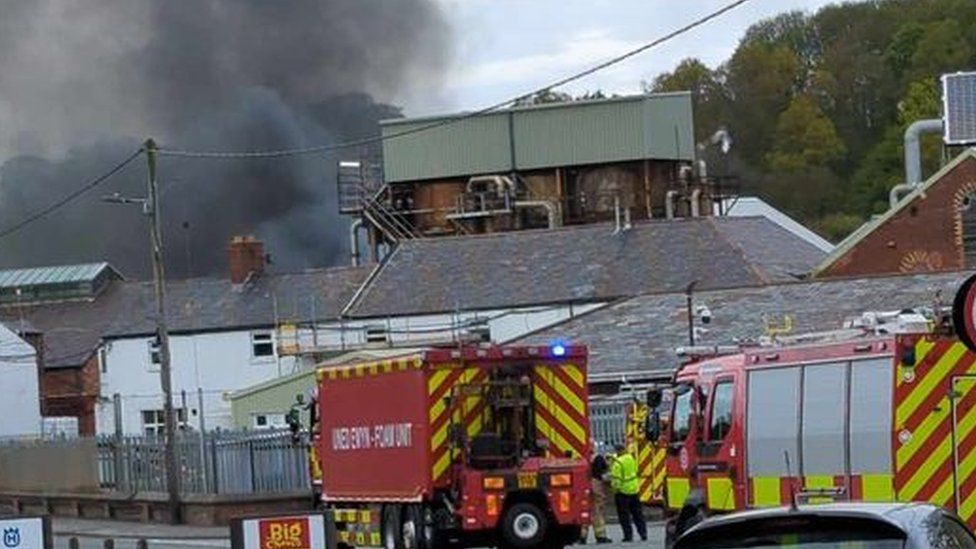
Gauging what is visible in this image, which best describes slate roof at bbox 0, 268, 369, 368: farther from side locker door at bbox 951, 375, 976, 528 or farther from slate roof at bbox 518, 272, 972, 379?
side locker door at bbox 951, 375, 976, 528

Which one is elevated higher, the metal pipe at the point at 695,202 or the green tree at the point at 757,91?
the green tree at the point at 757,91

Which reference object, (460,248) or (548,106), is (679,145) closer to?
(548,106)

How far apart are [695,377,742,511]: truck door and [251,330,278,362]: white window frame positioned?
5029 centimetres

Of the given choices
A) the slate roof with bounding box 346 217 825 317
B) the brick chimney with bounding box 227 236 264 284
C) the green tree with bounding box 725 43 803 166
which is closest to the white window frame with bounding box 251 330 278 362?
the brick chimney with bounding box 227 236 264 284

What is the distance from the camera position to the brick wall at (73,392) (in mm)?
79250

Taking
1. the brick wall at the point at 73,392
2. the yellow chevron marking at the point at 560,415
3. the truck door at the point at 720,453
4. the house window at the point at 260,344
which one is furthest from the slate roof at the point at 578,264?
the truck door at the point at 720,453

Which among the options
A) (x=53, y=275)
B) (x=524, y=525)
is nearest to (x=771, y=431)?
(x=524, y=525)

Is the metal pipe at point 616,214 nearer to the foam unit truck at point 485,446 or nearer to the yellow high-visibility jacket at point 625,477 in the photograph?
the yellow high-visibility jacket at point 625,477

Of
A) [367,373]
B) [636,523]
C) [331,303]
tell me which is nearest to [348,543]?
[367,373]

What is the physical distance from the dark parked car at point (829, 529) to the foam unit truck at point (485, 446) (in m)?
18.3

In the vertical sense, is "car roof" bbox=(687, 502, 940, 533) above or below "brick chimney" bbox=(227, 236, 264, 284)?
below

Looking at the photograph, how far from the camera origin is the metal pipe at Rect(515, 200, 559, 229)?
76.9 meters

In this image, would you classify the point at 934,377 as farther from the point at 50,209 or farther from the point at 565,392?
the point at 50,209

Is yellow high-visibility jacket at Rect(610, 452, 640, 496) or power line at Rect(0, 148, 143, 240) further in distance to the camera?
power line at Rect(0, 148, 143, 240)
